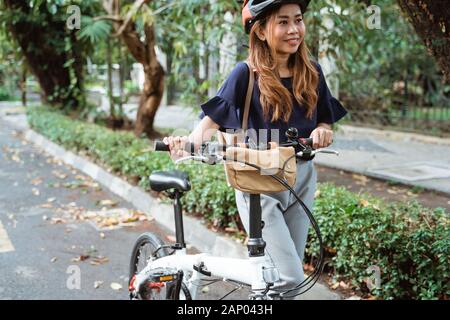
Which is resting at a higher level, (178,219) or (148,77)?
(148,77)

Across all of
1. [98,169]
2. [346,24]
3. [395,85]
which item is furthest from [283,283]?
[395,85]

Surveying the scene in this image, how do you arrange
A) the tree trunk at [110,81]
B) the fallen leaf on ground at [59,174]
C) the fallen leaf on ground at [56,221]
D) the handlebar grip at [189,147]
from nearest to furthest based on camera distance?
1. the handlebar grip at [189,147]
2. the fallen leaf on ground at [56,221]
3. the fallen leaf on ground at [59,174]
4. the tree trunk at [110,81]

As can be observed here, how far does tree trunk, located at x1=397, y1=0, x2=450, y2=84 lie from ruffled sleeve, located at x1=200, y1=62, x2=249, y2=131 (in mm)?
1431

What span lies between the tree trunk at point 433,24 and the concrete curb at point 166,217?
176 cm

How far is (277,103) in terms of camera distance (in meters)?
2.49

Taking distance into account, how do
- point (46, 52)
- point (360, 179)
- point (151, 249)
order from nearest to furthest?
point (151, 249)
point (360, 179)
point (46, 52)

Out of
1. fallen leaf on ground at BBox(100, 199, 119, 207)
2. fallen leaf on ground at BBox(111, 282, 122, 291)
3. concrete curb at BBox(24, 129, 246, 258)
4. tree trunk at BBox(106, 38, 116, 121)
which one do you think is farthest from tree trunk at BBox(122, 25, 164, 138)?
fallen leaf on ground at BBox(111, 282, 122, 291)

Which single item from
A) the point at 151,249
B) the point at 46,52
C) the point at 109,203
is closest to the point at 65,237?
the point at 109,203

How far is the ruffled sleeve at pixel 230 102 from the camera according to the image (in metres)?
2.48

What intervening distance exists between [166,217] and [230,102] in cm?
365

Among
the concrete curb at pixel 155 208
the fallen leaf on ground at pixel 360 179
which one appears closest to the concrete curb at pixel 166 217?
the concrete curb at pixel 155 208

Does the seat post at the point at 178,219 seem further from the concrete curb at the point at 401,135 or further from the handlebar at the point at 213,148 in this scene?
the concrete curb at the point at 401,135

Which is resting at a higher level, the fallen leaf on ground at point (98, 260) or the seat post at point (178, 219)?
the seat post at point (178, 219)

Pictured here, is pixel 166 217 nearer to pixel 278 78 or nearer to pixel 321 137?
pixel 278 78
